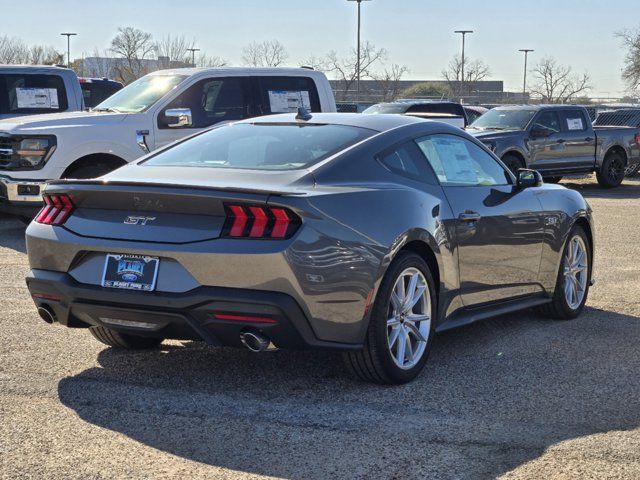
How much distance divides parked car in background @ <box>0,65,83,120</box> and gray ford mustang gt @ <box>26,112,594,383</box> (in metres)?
8.49

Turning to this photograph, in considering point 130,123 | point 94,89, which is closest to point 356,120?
point 130,123

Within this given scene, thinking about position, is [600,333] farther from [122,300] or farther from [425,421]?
[122,300]

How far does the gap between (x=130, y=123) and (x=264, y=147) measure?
6281 millimetres

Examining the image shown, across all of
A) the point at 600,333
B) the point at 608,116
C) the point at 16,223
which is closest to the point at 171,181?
the point at 600,333

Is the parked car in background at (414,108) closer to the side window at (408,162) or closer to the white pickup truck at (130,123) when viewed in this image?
the white pickup truck at (130,123)

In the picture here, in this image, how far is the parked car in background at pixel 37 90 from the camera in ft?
48.0

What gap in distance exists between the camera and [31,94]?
1473 centimetres

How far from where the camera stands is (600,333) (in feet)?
24.5

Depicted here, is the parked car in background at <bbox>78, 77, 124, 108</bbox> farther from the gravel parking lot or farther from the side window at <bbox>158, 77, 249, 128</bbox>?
the gravel parking lot

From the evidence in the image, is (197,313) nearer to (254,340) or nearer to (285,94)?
(254,340)

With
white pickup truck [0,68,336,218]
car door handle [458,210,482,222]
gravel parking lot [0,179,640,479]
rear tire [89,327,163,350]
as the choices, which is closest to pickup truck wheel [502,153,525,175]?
white pickup truck [0,68,336,218]

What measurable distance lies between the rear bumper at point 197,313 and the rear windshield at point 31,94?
9604 mm

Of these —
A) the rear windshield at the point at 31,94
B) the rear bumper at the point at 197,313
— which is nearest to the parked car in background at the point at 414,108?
the rear windshield at the point at 31,94

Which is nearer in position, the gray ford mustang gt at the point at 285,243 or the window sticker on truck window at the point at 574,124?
the gray ford mustang gt at the point at 285,243
